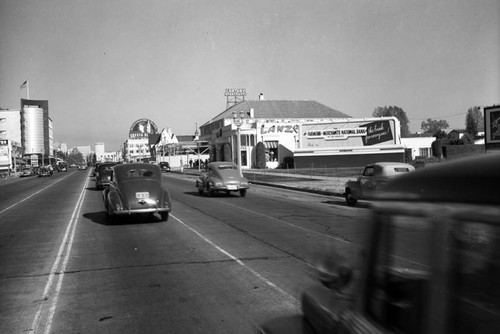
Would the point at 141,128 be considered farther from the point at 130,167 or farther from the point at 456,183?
the point at 456,183

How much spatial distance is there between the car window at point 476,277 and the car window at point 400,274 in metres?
→ 0.14

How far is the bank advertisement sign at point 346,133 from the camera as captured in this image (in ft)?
190

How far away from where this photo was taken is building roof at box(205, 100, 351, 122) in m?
85.9

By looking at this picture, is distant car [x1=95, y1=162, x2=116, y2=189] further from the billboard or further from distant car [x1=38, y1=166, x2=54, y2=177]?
the billboard

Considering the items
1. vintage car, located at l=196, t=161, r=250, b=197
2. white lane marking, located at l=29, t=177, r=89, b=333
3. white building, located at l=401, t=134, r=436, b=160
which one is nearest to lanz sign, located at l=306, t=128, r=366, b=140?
white building, located at l=401, t=134, r=436, b=160

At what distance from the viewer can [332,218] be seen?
554 inches

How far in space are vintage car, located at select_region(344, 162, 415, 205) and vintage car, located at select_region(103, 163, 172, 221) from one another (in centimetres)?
717

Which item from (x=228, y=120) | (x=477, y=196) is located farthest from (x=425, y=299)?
(x=228, y=120)

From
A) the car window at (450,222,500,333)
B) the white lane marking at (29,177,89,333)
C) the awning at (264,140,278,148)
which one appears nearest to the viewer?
the car window at (450,222,500,333)

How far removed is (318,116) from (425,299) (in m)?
85.9

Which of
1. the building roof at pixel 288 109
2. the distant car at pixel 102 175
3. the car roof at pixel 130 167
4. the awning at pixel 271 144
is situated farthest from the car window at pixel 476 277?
the building roof at pixel 288 109

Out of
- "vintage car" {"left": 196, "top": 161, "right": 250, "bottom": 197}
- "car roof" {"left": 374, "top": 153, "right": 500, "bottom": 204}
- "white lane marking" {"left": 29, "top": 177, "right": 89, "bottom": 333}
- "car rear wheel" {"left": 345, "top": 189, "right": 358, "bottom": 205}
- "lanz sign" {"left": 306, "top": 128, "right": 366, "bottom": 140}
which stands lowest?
"white lane marking" {"left": 29, "top": 177, "right": 89, "bottom": 333}

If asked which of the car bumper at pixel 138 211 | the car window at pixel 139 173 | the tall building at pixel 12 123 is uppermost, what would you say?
the tall building at pixel 12 123

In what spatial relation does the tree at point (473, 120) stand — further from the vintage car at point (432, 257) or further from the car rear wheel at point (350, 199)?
the vintage car at point (432, 257)
